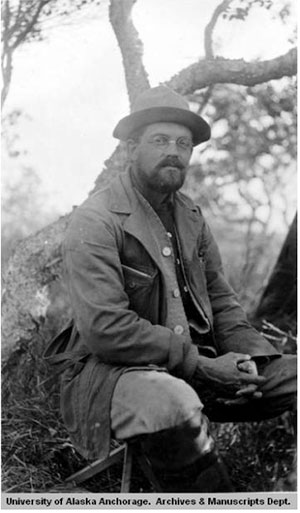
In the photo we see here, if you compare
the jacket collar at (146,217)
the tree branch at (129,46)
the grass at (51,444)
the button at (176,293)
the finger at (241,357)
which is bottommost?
the grass at (51,444)

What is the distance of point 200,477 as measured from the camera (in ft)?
10.2

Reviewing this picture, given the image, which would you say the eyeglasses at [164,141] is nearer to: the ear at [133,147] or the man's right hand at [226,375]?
the ear at [133,147]

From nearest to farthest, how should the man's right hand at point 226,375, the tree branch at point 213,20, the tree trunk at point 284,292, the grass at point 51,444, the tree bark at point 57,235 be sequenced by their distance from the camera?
the man's right hand at point 226,375 → the grass at point 51,444 → the tree branch at point 213,20 → the tree bark at point 57,235 → the tree trunk at point 284,292

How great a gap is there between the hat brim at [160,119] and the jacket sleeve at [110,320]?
27.6 inches

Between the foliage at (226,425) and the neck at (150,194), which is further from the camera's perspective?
the foliage at (226,425)

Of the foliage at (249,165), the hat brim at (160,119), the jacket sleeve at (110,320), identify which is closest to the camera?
the jacket sleeve at (110,320)

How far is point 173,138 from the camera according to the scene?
3.69 meters

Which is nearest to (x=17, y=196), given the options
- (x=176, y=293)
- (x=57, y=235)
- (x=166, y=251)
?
(x=57, y=235)

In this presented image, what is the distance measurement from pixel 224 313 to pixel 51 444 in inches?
49.9

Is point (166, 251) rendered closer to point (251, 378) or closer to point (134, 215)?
point (134, 215)

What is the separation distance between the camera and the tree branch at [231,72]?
4.94 meters

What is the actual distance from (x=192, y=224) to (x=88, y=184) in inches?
45.9

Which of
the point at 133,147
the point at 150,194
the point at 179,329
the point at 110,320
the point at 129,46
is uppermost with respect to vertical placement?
the point at 129,46

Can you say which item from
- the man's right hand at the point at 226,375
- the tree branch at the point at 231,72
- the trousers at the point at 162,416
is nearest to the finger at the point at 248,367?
the man's right hand at the point at 226,375
